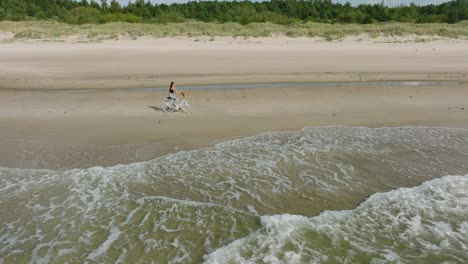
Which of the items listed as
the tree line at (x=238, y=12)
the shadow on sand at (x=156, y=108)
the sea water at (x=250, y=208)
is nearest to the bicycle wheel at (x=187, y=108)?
the shadow on sand at (x=156, y=108)

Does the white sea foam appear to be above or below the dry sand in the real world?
below

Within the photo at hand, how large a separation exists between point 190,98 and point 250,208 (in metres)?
7.71

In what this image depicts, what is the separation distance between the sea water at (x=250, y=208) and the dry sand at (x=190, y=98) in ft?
4.24

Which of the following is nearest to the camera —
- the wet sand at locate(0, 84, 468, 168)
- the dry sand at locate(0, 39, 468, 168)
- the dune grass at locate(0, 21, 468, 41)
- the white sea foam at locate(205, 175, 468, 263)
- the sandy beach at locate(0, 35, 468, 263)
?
the white sea foam at locate(205, 175, 468, 263)

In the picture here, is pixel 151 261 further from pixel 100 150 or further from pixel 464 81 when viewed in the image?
pixel 464 81

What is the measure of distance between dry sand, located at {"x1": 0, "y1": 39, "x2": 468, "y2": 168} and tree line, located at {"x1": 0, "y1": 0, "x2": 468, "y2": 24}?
892 inches

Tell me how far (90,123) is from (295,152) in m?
5.67

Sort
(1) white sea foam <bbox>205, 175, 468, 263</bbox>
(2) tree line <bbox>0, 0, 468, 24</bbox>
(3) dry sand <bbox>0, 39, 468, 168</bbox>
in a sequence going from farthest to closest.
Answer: (2) tree line <bbox>0, 0, 468, 24</bbox> → (3) dry sand <bbox>0, 39, 468, 168</bbox> → (1) white sea foam <bbox>205, 175, 468, 263</bbox>

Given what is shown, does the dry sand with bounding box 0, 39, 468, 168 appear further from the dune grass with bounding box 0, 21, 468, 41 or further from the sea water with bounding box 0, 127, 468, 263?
the dune grass with bounding box 0, 21, 468, 41

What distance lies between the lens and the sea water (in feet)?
15.9

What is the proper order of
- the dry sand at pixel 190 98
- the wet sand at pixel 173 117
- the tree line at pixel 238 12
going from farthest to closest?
the tree line at pixel 238 12, the dry sand at pixel 190 98, the wet sand at pixel 173 117

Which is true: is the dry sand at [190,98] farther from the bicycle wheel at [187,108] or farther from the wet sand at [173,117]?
the bicycle wheel at [187,108]

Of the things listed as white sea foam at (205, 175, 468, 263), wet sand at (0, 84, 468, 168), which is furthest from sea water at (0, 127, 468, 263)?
wet sand at (0, 84, 468, 168)

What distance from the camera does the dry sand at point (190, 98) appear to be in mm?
8898
